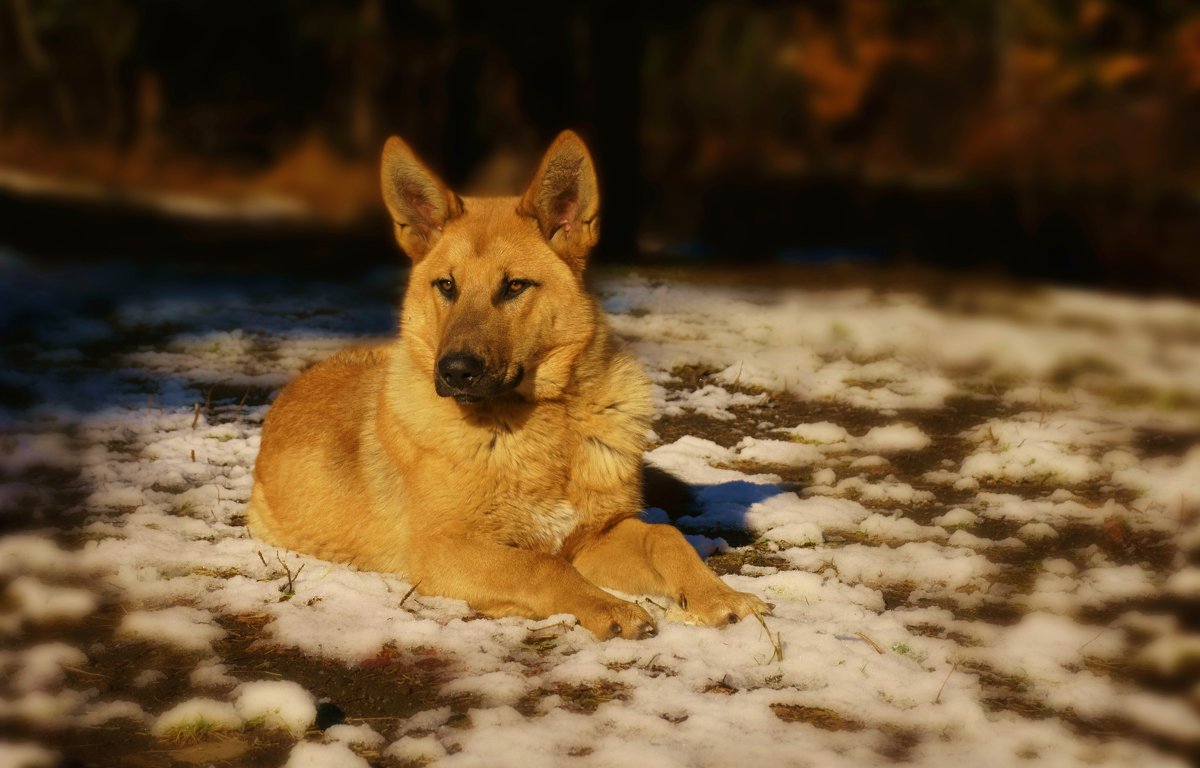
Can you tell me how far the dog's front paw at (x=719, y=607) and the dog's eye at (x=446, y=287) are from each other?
1.59 meters

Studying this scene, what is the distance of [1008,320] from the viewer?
452 inches

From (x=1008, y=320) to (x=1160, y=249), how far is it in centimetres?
646

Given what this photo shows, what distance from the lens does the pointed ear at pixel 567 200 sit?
4742 mm

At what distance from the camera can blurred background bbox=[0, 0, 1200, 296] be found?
637 inches

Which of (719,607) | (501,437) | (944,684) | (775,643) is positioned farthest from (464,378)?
(944,684)

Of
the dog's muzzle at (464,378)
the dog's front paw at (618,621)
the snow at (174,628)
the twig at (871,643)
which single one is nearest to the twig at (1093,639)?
the twig at (871,643)

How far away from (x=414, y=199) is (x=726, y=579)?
213cm

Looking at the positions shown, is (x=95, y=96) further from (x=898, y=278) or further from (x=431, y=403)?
(x=431, y=403)

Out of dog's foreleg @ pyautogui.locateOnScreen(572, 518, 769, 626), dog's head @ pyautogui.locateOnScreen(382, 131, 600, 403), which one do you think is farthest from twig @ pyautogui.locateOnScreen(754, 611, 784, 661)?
dog's head @ pyautogui.locateOnScreen(382, 131, 600, 403)

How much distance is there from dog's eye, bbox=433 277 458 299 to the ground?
1.23 metres

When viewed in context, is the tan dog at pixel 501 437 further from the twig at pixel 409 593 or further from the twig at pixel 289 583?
the twig at pixel 289 583

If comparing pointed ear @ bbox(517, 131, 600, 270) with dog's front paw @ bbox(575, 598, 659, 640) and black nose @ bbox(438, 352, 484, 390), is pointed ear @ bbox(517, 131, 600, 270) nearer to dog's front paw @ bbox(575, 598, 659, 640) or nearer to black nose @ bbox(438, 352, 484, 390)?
black nose @ bbox(438, 352, 484, 390)

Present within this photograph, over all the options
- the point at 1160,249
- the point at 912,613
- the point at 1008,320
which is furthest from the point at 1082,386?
the point at 1160,249

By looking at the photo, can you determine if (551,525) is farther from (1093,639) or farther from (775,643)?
(1093,639)
